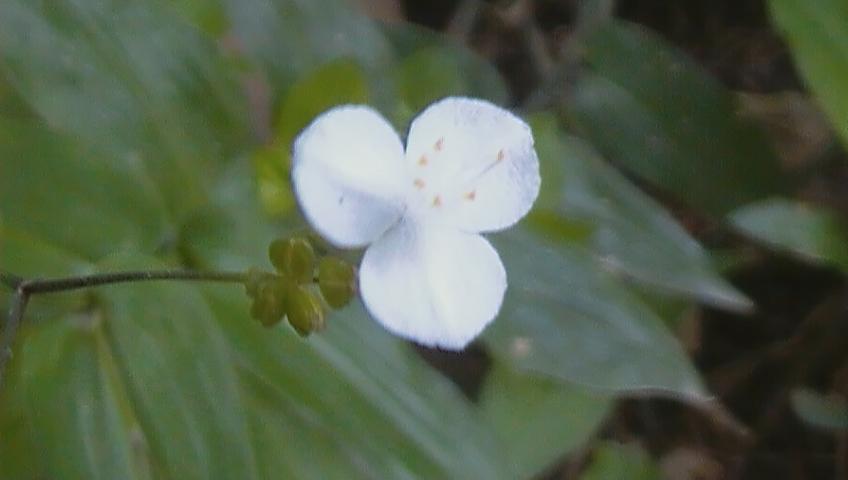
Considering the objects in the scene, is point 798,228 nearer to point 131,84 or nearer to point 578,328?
point 578,328

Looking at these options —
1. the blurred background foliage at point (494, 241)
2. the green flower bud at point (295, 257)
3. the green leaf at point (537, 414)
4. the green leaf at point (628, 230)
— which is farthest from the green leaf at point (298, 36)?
the green flower bud at point (295, 257)

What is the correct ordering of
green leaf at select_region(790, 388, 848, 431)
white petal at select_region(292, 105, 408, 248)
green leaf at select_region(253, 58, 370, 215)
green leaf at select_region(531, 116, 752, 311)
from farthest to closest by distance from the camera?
green leaf at select_region(790, 388, 848, 431), green leaf at select_region(531, 116, 752, 311), green leaf at select_region(253, 58, 370, 215), white petal at select_region(292, 105, 408, 248)

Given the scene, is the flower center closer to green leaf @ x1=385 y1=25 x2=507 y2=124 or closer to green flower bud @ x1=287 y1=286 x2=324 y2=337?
green flower bud @ x1=287 y1=286 x2=324 y2=337

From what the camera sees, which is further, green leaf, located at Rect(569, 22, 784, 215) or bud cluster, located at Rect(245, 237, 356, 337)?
green leaf, located at Rect(569, 22, 784, 215)

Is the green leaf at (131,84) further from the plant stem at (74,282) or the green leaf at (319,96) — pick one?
the plant stem at (74,282)

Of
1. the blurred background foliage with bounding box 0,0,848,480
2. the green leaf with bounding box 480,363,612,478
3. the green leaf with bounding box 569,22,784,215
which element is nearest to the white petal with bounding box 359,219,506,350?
the blurred background foliage with bounding box 0,0,848,480

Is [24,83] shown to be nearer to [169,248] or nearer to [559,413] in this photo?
[169,248]

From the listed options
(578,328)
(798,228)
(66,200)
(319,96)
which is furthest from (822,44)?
(66,200)
